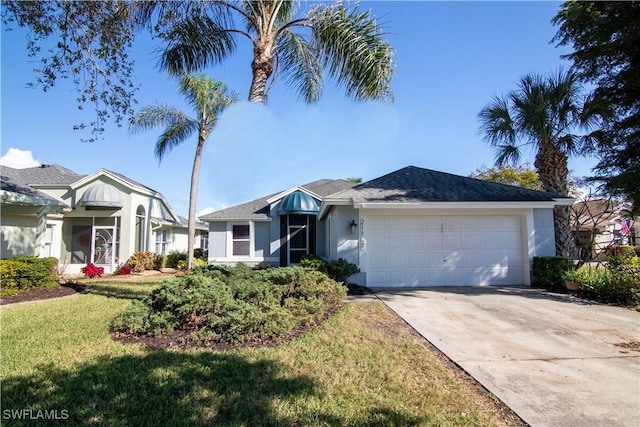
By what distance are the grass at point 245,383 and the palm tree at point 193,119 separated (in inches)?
511

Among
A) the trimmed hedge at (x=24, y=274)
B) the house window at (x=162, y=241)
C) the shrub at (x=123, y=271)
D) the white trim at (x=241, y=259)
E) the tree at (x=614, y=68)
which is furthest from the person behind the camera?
the house window at (x=162, y=241)

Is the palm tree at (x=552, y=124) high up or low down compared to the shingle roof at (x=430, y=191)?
up

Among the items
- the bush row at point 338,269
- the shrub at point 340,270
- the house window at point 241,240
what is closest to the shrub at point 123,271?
the house window at point 241,240

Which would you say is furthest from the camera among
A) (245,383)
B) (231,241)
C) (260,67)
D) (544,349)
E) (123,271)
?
(231,241)

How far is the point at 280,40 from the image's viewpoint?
8.97 m

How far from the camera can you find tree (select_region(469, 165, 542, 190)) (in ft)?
95.3

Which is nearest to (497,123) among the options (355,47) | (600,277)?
(600,277)

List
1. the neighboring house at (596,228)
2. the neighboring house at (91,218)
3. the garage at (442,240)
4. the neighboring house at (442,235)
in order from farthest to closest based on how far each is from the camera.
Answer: the neighboring house at (91,218)
the neighboring house at (596,228)
the garage at (442,240)
the neighboring house at (442,235)

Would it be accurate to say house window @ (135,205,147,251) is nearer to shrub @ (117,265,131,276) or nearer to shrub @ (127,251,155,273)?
shrub @ (127,251,155,273)

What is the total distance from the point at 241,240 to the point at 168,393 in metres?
16.1

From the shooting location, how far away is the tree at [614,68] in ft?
29.5

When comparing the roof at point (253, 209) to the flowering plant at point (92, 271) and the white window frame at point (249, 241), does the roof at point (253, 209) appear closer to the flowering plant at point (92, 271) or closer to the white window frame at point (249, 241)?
the white window frame at point (249, 241)

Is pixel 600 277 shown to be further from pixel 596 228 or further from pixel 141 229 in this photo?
pixel 141 229

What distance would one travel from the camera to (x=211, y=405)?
3299 millimetres
